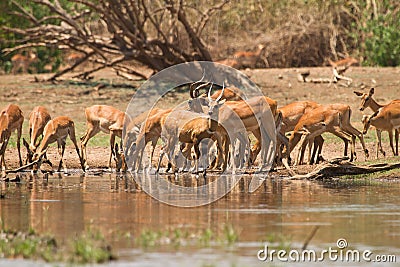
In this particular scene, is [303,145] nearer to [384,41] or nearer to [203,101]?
[203,101]

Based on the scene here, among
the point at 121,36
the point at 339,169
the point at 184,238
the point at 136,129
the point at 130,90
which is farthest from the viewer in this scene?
the point at 121,36

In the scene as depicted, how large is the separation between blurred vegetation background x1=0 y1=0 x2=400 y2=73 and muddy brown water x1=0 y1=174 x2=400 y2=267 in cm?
1725

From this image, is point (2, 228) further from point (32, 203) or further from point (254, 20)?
point (254, 20)

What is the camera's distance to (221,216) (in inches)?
419

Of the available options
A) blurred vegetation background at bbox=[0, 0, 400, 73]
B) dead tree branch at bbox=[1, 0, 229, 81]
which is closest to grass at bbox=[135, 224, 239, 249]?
dead tree branch at bbox=[1, 0, 229, 81]

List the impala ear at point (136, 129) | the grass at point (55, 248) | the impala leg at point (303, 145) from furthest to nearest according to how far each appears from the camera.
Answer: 1. the impala ear at point (136, 129)
2. the impala leg at point (303, 145)
3. the grass at point (55, 248)

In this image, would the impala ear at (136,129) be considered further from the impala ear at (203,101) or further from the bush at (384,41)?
the bush at (384,41)

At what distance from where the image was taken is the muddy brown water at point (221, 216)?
837cm

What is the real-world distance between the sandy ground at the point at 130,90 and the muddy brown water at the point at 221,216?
759 centimetres

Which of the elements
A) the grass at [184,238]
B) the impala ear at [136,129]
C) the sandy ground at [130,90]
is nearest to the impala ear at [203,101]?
the impala ear at [136,129]

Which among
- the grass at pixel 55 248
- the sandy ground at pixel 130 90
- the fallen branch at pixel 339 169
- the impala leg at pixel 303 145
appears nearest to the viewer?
the grass at pixel 55 248

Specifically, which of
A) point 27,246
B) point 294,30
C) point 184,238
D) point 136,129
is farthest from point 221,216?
point 294,30

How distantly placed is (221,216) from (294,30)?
22052 mm

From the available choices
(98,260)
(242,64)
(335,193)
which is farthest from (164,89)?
(98,260)
